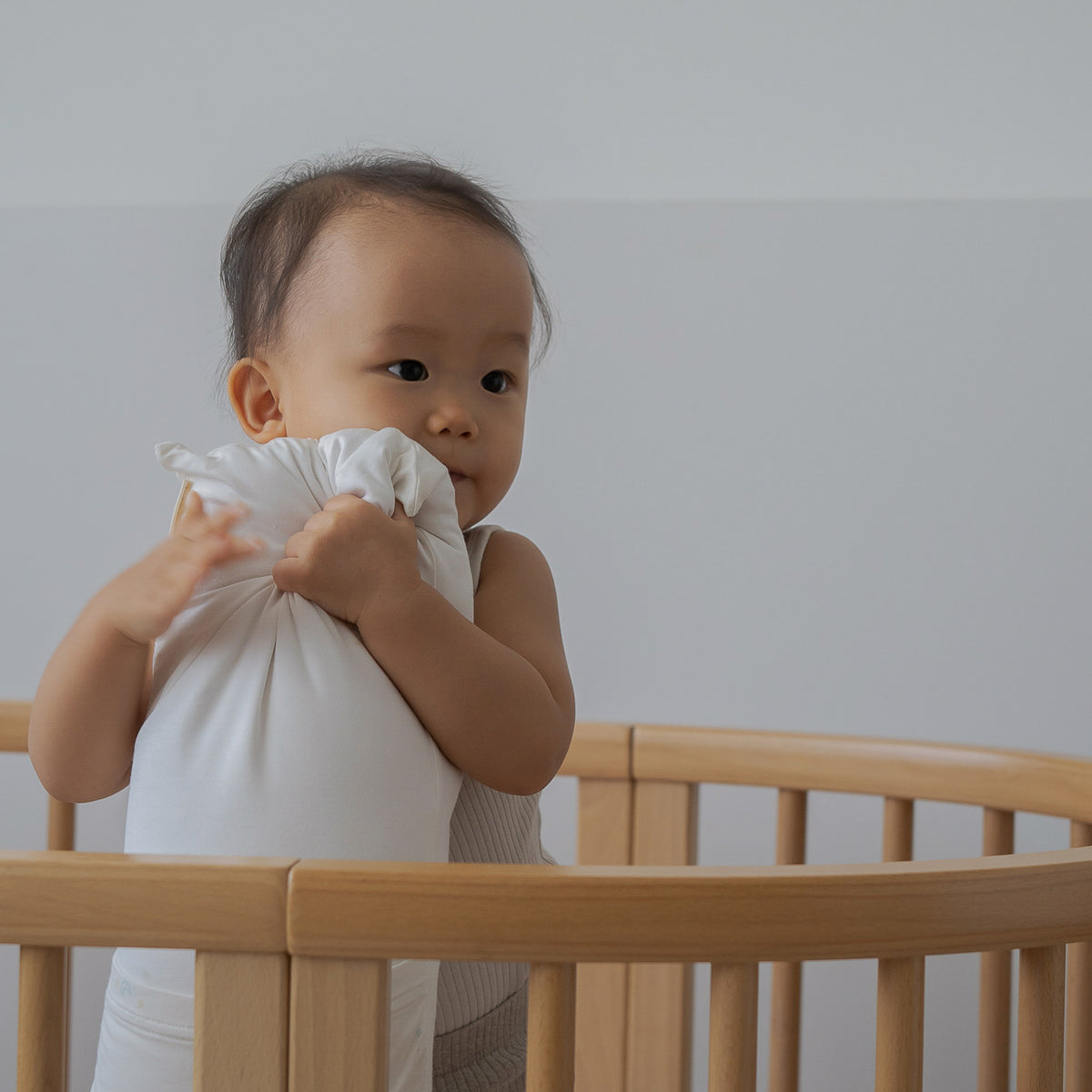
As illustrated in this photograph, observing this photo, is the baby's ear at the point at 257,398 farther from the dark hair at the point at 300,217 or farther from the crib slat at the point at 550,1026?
the crib slat at the point at 550,1026

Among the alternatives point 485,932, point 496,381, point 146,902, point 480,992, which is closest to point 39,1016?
point 146,902

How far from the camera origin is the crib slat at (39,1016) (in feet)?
1.48

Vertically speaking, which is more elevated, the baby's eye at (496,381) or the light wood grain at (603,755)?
the baby's eye at (496,381)

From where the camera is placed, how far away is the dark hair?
0.69 m

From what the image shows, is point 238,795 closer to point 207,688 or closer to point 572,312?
point 207,688

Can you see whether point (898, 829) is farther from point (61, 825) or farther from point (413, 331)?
point (61, 825)

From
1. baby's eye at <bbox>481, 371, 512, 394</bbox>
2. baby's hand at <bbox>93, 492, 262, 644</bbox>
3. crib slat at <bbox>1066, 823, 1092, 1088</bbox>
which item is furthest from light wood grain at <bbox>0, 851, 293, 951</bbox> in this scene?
crib slat at <bbox>1066, 823, 1092, 1088</bbox>

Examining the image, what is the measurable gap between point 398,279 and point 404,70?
2.52 ft

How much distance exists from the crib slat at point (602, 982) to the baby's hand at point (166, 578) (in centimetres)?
55

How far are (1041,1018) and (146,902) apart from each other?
35 cm

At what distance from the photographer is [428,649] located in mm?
562

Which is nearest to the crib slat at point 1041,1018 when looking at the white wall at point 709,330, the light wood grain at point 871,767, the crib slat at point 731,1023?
the crib slat at point 731,1023

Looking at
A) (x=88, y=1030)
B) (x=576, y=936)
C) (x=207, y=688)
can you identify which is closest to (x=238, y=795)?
(x=207, y=688)

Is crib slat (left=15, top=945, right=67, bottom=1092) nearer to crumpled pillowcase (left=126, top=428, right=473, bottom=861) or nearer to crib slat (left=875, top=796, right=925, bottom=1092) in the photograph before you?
crumpled pillowcase (left=126, top=428, right=473, bottom=861)
